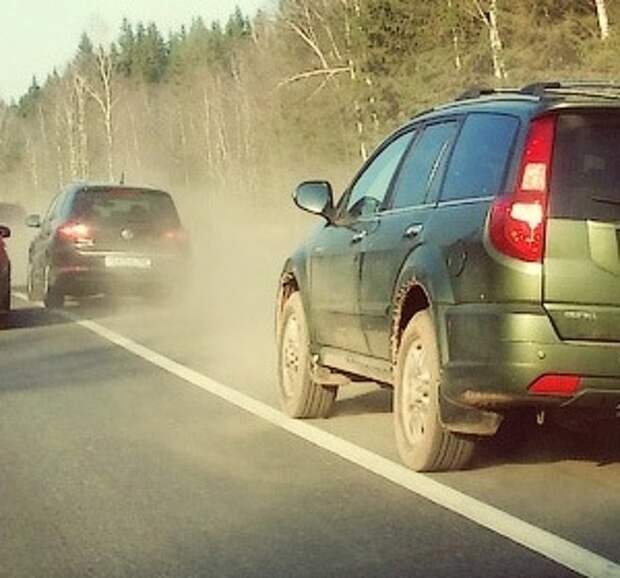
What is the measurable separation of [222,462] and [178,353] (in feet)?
20.4

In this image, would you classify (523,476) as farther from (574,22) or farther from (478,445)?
(574,22)

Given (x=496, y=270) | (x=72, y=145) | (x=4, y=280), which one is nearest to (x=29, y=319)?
(x=4, y=280)

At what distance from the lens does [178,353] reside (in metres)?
15.0

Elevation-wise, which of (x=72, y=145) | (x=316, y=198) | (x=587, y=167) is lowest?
(x=72, y=145)

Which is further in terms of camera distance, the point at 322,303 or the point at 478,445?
the point at 322,303

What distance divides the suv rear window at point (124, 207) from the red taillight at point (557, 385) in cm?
1418

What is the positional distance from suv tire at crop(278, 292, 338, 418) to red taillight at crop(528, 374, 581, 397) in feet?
9.72

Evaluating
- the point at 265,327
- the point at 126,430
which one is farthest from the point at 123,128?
the point at 126,430

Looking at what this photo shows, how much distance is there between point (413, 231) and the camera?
339 inches

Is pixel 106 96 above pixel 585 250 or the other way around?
above

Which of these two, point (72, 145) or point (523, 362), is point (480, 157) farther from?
point (72, 145)

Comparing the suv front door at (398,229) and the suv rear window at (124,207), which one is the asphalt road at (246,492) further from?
the suv rear window at (124,207)

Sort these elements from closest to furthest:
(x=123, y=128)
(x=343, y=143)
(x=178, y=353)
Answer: (x=178, y=353) < (x=343, y=143) < (x=123, y=128)

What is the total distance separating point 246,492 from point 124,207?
45.4 ft
